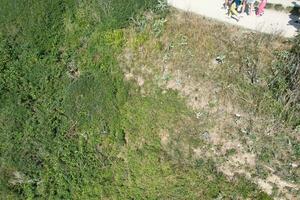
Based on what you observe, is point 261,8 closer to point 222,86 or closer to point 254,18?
point 254,18

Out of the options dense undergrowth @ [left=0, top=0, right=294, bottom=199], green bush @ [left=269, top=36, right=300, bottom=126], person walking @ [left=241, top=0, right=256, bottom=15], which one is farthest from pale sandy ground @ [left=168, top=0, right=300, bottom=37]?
dense undergrowth @ [left=0, top=0, right=294, bottom=199]

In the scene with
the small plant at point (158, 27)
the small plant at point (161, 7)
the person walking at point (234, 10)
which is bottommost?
the small plant at point (158, 27)

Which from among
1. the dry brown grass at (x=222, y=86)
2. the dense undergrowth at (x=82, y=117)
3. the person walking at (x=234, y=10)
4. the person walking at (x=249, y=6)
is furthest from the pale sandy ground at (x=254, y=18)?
the dense undergrowth at (x=82, y=117)

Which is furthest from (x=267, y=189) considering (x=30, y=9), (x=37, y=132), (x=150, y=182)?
(x=30, y=9)

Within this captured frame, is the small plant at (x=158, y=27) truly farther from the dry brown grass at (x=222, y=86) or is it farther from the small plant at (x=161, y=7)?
the small plant at (x=161, y=7)

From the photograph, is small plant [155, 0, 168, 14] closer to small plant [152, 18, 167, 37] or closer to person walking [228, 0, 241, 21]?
small plant [152, 18, 167, 37]

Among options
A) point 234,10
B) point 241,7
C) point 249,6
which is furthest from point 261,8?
point 234,10

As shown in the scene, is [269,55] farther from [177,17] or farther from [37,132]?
[37,132]
